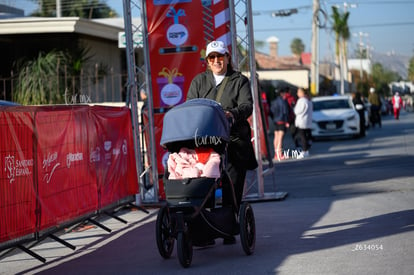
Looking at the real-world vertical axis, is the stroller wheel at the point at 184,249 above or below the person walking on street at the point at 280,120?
below

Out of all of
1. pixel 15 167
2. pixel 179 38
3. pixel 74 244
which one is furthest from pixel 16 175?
pixel 179 38

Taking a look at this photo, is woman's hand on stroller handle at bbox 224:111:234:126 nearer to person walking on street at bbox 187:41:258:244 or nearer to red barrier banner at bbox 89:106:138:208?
person walking on street at bbox 187:41:258:244

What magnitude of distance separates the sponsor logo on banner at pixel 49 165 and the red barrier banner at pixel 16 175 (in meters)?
0.35

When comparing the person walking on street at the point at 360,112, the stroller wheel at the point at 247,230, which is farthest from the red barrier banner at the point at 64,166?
the person walking on street at the point at 360,112

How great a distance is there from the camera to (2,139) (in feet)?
26.1

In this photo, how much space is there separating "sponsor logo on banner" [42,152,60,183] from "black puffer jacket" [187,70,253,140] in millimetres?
1609

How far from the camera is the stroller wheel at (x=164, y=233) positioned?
8164 mm

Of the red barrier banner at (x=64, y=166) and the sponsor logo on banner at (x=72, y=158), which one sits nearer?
the red barrier banner at (x=64, y=166)

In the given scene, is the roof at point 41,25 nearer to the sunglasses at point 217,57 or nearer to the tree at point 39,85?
the tree at point 39,85

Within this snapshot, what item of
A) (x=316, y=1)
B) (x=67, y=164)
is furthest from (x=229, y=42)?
(x=316, y=1)

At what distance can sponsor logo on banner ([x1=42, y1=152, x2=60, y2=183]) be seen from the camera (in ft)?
29.6

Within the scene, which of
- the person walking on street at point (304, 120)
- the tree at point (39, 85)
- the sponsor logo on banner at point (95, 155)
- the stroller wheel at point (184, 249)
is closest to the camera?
the stroller wheel at point (184, 249)

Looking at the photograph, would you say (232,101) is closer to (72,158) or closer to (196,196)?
(196,196)

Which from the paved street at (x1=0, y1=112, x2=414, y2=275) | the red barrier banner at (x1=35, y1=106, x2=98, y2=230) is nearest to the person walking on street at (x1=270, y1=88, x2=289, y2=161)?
the paved street at (x1=0, y1=112, x2=414, y2=275)
